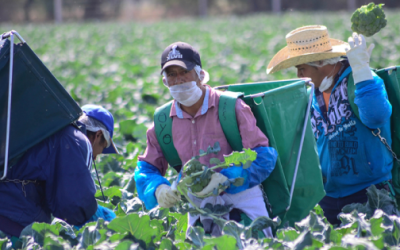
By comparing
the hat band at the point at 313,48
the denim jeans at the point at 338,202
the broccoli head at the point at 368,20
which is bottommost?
the denim jeans at the point at 338,202

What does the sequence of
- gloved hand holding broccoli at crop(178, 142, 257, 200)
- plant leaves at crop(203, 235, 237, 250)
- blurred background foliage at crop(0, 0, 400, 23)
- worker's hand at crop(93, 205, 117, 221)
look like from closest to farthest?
plant leaves at crop(203, 235, 237, 250) → gloved hand holding broccoli at crop(178, 142, 257, 200) → worker's hand at crop(93, 205, 117, 221) → blurred background foliage at crop(0, 0, 400, 23)

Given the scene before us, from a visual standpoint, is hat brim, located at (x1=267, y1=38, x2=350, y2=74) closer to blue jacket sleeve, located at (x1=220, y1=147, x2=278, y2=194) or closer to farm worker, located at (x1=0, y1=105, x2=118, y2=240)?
blue jacket sleeve, located at (x1=220, y1=147, x2=278, y2=194)

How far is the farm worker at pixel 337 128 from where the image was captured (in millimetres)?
3525

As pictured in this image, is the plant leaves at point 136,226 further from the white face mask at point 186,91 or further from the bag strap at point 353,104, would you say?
the bag strap at point 353,104

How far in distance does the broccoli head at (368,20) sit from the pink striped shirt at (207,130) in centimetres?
119

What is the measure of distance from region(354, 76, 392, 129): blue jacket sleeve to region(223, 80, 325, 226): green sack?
32 cm

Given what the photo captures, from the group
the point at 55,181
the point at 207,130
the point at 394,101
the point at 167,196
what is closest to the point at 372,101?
the point at 394,101

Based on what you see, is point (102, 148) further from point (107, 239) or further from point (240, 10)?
point (240, 10)

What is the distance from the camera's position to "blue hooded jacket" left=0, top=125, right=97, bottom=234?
271cm

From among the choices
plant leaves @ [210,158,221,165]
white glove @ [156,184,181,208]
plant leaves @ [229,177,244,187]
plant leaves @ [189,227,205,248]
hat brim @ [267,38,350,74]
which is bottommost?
plant leaves @ [189,227,205,248]

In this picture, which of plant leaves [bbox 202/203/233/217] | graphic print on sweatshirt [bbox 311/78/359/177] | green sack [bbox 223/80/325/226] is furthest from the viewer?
graphic print on sweatshirt [bbox 311/78/359/177]

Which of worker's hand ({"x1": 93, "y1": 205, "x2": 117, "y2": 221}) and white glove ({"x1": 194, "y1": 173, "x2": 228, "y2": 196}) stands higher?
white glove ({"x1": 194, "y1": 173, "x2": 228, "y2": 196})

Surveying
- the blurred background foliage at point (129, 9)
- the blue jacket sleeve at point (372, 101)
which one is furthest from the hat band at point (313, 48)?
the blurred background foliage at point (129, 9)

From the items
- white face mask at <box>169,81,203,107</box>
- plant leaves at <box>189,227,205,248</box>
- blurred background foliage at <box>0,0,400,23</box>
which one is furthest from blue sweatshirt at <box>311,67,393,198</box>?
blurred background foliage at <box>0,0,400,23</box>
